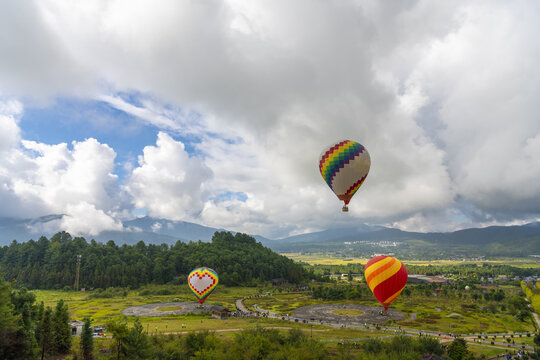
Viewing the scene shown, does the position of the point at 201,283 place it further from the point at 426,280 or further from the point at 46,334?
the point at 426,280

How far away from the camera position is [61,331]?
3416 centimetres

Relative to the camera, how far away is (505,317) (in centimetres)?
6506

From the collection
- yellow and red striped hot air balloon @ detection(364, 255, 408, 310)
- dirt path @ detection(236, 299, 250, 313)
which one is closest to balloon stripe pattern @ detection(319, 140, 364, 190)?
yellow and red striped hot air balloon @ detection(364, 255, 408, 310)

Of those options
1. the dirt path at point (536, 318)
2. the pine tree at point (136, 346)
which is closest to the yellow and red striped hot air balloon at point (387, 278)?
the pine tree at point (136, 346)

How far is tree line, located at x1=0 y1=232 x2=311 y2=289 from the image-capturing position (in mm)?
104500

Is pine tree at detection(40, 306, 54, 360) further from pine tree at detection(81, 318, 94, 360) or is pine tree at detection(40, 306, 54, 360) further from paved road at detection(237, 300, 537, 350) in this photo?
paved road at detection(237, 300, 537, 350)

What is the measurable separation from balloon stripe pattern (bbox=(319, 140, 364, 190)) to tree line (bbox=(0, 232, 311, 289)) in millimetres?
83395

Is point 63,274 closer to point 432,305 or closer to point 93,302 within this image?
point 93,302

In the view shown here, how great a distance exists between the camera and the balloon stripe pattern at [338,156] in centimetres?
3775

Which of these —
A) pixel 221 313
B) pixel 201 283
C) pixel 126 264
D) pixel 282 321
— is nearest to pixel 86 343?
pixel 221 313

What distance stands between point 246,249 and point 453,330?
10325 centimetres

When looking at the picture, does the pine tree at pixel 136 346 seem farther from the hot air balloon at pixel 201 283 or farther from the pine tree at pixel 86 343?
the hot air balloon at pixel 201 283

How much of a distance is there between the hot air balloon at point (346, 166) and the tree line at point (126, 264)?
272ft

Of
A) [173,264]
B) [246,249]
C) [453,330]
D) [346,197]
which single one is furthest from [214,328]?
[246,249]
